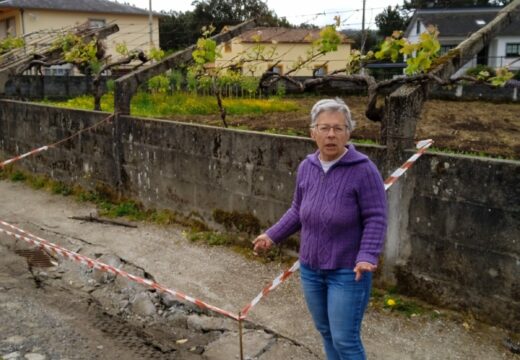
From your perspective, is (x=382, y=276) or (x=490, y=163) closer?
(x=490, y=163)

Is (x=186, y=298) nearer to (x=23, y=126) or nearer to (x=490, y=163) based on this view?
(x=490, y=163)

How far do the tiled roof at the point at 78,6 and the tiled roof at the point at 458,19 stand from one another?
1897 cm

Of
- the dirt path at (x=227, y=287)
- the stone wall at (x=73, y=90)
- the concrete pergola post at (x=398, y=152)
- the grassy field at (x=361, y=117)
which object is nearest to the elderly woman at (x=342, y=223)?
the dirt path at (x=227, y=287)

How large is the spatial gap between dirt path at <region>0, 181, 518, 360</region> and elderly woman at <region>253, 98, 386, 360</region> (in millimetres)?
1136

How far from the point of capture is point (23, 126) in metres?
10.2

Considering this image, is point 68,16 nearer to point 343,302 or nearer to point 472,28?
point 472,28

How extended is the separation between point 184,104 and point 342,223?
40.7 feet

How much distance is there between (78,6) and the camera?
1316 inches

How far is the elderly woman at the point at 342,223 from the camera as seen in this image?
9.22 feet

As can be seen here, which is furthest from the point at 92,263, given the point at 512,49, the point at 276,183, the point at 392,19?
the point at 392,19

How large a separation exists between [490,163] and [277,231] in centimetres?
189

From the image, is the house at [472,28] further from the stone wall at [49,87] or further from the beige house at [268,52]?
the stone wall at [49,87]

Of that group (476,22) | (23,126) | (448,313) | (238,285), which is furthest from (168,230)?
(476,22)

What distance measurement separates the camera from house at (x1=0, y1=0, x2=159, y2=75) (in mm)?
31422
